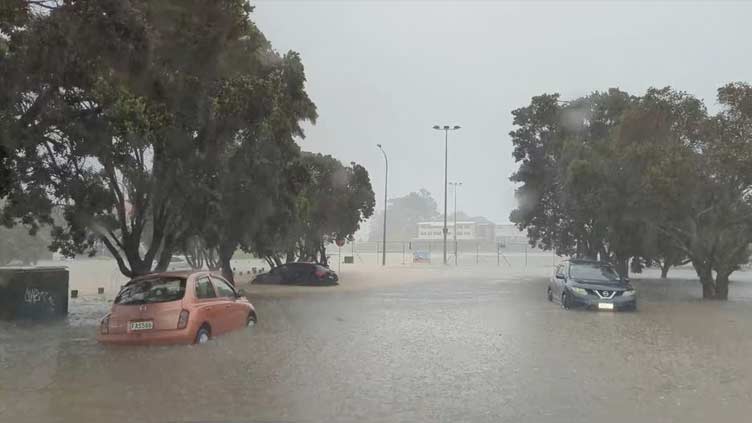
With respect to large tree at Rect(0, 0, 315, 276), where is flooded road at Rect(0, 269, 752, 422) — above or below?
below

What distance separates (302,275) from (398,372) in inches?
898

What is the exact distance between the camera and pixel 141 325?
425 inches

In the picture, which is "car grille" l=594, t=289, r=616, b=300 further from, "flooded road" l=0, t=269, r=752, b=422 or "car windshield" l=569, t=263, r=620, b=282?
"flooded road" l=0, t=269, r=752, b=422

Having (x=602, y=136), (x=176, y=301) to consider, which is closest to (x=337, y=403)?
(x=176, y=301)

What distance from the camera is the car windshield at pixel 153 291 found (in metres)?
11.1

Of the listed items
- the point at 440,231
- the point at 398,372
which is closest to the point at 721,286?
the point at 398,372

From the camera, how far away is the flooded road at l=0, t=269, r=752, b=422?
7.21 metres

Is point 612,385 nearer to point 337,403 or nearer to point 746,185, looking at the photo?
point 337,403

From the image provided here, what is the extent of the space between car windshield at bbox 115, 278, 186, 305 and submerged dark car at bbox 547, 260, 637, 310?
11.1m

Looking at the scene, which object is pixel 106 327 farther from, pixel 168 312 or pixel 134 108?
pixel 134 108

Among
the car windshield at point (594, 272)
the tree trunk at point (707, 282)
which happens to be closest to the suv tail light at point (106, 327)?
the car windshield at point (594, 272)

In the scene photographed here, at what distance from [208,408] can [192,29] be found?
6.80m

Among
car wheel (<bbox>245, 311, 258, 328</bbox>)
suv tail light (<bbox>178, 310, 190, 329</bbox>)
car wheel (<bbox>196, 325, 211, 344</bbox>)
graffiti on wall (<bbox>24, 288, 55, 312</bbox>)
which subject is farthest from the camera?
graffiti on wall (<bbox>24, 288, 55, 312</bbox>)

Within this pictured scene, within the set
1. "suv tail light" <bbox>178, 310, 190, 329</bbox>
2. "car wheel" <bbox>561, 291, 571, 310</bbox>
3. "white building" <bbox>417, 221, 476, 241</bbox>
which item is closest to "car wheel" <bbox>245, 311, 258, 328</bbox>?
"suv tail light" <bbox>178, 310, 190, 329</bbox>
